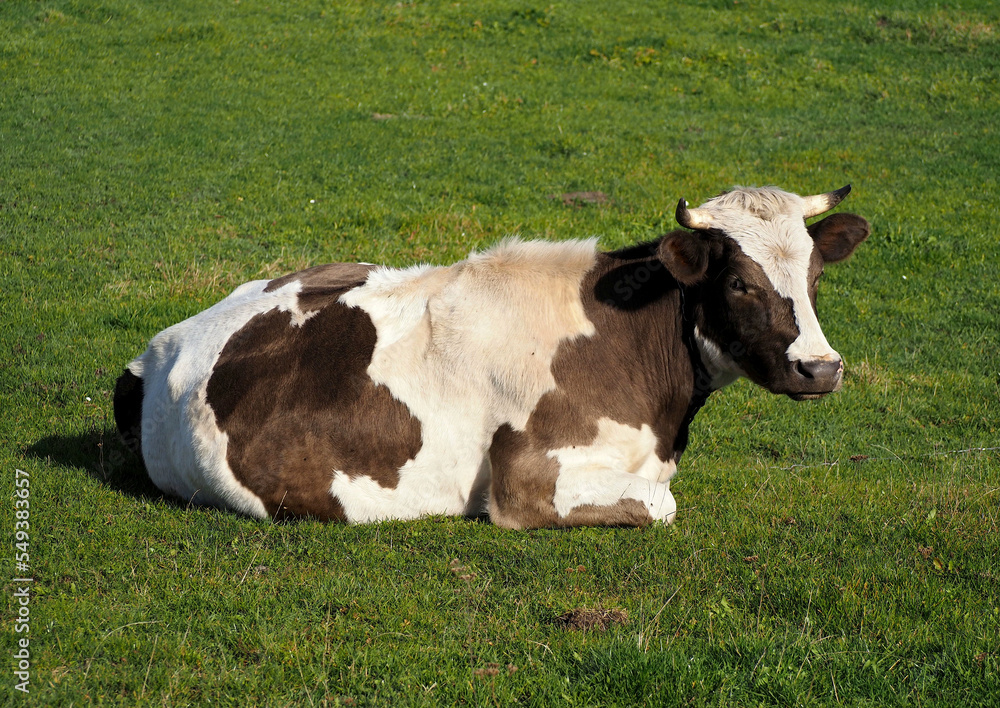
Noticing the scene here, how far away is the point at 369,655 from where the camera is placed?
5004 millimetres

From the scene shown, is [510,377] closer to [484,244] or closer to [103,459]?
[103,459]

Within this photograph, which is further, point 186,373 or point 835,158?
point 835,158

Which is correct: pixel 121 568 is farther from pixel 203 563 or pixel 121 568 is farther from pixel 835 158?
pixel 835 158

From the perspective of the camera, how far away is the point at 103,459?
784 cm

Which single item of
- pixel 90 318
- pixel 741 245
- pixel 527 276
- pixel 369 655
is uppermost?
pixel 741 245

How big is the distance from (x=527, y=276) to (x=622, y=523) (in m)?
1.94

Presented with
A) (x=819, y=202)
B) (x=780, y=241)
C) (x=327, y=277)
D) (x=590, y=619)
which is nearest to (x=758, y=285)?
(x=780, y=241)

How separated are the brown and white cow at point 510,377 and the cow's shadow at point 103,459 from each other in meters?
0.25

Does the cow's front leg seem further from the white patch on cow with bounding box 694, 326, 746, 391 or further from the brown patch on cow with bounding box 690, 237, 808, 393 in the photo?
the brown patch on cow with bounding box 690, 237, 808, 393

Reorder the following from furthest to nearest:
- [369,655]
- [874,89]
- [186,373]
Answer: [874,89]
[186,373]
[369,655]

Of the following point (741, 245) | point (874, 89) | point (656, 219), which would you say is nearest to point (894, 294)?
point (656, 219)

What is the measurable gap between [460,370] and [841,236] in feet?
9.94

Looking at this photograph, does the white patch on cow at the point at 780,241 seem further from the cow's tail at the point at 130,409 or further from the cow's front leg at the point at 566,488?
the cow's tail at the point at 130,409

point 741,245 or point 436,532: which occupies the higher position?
point 741,245
